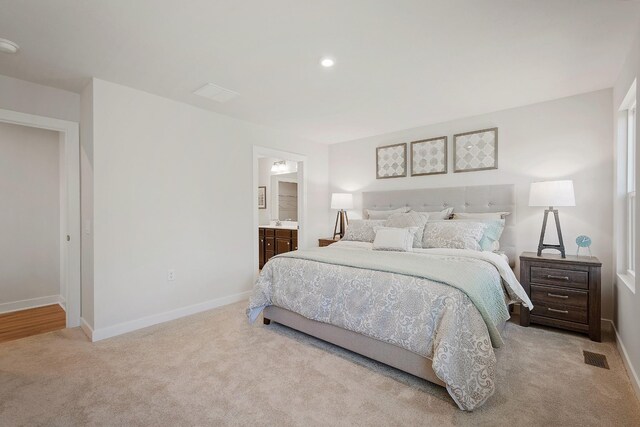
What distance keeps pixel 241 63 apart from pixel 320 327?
2253 mm

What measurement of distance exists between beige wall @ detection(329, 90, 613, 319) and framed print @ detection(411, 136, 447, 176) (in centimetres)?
9

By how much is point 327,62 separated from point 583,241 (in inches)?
115

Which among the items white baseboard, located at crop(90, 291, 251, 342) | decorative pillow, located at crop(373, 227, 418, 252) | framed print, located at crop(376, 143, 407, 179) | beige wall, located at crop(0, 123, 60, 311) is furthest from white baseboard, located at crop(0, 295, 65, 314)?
framed print, located at crop(376, 143, 407, 179)

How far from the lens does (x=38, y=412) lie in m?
1.77

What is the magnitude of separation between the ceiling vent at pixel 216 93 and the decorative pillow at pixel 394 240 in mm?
2089

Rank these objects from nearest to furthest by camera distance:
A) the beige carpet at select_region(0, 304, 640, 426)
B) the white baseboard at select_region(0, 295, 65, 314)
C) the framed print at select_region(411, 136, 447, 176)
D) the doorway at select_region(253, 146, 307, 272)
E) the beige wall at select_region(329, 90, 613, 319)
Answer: the beige carpet at select_region(0, 304, 640, 426) → the beige wall at select_region(329, 90, 613, 319) → the white baseboard at select_region(0, 295, 65, 314) → the framed print at select_region(411, 136, 447, 176) → the doorway at select_region(253, 146, 307, 272)

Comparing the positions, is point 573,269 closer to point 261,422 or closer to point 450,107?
point 450,107

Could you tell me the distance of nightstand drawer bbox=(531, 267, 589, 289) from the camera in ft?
9.02

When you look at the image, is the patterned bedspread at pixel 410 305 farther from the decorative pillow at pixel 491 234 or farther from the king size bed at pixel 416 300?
the decorative pillow at pixel 491 234

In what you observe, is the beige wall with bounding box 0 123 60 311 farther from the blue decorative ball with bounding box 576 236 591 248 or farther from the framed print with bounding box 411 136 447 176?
the blue decorative ball with bounding box 576 236 591 248

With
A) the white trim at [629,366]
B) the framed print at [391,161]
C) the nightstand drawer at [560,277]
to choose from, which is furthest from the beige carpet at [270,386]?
the framed print at [391,161]

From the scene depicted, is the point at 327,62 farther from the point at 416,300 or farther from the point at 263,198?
the point at 263,198

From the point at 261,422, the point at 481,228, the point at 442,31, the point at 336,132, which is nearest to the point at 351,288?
the point at 261,422

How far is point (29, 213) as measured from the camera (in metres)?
3.87
